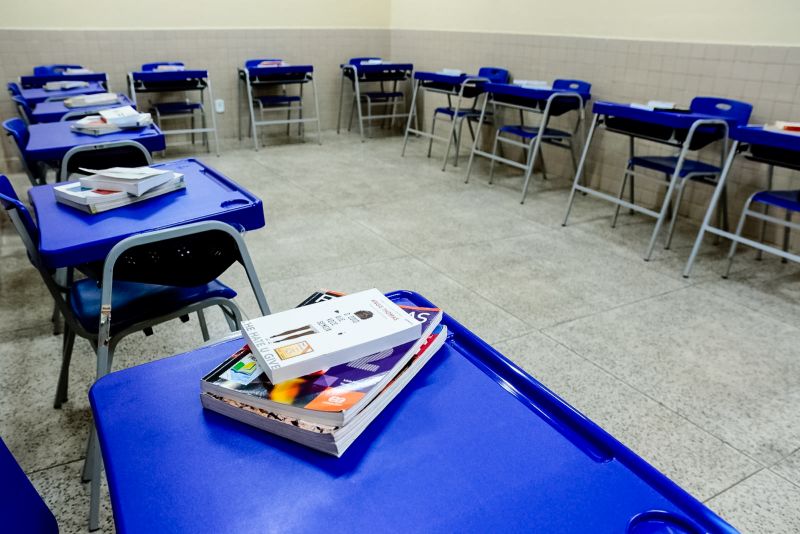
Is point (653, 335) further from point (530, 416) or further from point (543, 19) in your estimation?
point (543, 19)

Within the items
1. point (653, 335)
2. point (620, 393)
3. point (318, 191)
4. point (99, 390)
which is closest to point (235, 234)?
point (99, 390)

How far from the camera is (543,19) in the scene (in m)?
4.63

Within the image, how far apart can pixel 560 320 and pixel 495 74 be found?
3.24 m

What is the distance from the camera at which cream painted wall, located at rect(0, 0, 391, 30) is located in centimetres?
502

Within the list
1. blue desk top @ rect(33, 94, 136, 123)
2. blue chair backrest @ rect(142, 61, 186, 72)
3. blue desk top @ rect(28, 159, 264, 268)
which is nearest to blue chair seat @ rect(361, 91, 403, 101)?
blue chair backrest @ rect(142, 61, 186, 72)

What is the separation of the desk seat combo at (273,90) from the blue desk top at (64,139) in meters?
2.97

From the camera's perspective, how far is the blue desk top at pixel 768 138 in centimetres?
244

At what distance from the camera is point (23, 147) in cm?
248

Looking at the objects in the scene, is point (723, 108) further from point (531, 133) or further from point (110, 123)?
point (110, 123)

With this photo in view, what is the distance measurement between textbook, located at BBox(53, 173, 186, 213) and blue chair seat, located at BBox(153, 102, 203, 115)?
4055 mm

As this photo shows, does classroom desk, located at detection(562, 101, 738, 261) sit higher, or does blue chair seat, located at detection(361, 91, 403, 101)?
classroom desk, located at detection(562, 101, 738, 261)

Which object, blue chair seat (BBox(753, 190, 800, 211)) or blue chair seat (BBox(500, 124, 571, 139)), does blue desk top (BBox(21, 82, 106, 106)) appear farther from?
blue chair seat (BBox(753, 190, 800, 211))

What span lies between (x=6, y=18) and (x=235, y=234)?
16.9ft

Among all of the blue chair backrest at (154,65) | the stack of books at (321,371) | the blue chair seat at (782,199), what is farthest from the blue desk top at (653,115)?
the blue chair backrest at (154,65)
